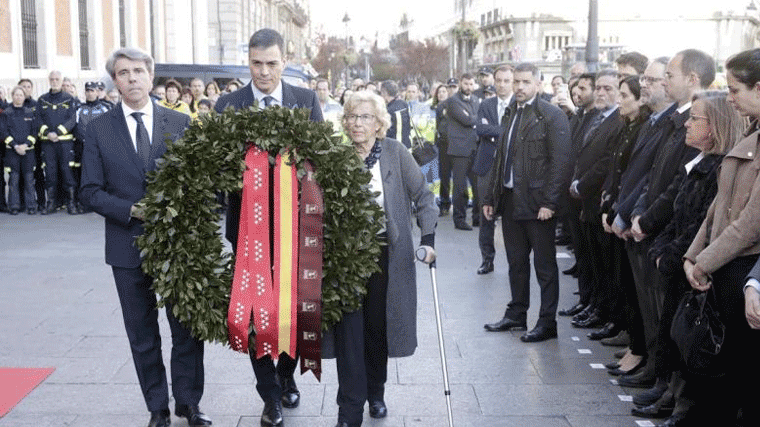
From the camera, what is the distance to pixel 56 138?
14.4 meters

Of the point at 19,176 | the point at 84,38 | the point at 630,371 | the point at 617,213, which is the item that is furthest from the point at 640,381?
the point at 84,38

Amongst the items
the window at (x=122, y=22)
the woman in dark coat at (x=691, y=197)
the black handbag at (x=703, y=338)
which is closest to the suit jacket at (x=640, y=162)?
the woman in dark coat at (x=691, y=197)

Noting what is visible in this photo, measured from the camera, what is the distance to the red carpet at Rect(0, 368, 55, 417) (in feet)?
19.1

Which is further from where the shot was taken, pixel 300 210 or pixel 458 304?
pixel 458 304

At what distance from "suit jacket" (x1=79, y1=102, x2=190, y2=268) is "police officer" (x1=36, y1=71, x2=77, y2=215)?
9704mm

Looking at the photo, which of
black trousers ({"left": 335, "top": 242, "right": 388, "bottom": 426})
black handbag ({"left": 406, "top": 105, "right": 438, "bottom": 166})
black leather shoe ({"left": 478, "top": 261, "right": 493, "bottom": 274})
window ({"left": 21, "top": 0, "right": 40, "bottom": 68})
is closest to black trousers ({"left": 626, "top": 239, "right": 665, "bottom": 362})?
black trousers ({"left": 335, "top": 242, "right": 388, "bottom": 426})

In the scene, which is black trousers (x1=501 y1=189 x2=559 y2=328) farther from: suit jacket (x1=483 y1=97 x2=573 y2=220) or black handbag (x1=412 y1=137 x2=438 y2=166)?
black handbag (x1=412 y1=137 x2=438 y2=166)

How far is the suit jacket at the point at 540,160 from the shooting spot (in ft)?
23.9

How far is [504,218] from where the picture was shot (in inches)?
300

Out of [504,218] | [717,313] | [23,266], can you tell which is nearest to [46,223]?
[23,266]

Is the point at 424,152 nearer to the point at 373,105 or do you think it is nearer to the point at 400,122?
the point at 400,122

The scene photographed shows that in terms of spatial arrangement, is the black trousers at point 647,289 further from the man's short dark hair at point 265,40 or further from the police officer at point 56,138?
the police officer at point 56,138

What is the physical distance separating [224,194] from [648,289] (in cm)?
268

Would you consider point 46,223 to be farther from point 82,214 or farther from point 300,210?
point 300,210
